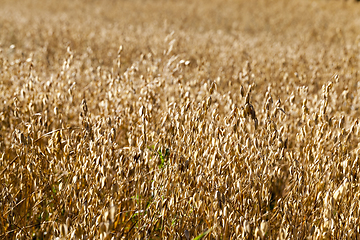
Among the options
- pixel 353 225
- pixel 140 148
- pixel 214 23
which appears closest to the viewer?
pixel 353 225

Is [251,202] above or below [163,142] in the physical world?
below

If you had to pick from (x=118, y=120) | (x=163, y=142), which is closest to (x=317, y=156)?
(x=163, y=142)

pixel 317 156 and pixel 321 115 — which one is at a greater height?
pixel 321 115

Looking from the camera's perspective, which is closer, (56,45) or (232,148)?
(232,148)

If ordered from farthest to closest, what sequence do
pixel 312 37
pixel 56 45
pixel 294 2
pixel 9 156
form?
pixel 294 2 < pixel 312 37 < pixel 56 45 < pixel 9 156

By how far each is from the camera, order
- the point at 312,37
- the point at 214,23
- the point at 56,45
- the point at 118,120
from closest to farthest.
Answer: the point at 118,120, the point at 56,45, the point at 312,37, the point at 214,23

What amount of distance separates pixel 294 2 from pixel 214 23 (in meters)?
6.38

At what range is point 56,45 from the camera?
7.31 meters

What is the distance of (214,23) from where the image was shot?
1237 centimetres

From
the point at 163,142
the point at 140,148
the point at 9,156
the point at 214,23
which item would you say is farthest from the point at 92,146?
the point at 214,23

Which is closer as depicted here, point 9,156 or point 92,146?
point 92,146

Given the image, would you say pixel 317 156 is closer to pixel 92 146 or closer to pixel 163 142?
pixel 163 142

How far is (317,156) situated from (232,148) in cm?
52

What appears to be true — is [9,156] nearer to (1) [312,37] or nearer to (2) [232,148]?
(2) [232,148]
